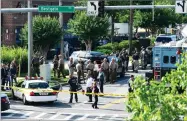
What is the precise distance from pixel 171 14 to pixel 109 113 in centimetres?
5109

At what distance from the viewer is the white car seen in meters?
23.2

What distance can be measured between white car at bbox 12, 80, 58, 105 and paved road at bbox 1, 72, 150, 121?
1.09 feet

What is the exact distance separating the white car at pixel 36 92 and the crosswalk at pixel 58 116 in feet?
4.69

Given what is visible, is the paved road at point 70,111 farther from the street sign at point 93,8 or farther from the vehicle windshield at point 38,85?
the street sign at point 93,8

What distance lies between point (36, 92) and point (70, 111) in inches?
75.2

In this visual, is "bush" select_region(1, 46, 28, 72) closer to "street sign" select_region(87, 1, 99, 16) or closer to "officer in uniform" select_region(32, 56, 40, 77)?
"officer in uniform" select_region(32, 56, 40, 77)

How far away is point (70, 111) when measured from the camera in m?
22.3

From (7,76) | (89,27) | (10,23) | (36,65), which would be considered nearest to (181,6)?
(7,76)

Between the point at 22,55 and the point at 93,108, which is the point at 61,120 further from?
the point at 22,55

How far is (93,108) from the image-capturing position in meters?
23.0

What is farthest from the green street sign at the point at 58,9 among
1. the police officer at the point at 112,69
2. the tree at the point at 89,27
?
the tree at the point at 89,27

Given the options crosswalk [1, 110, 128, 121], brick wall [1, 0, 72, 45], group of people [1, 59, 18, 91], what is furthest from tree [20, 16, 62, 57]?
brick wall [1, 0, 72, 45]

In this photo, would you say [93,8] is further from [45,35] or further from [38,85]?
[45,35]

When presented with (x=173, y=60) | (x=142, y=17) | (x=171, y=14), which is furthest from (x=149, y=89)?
(x=171, y=14)
